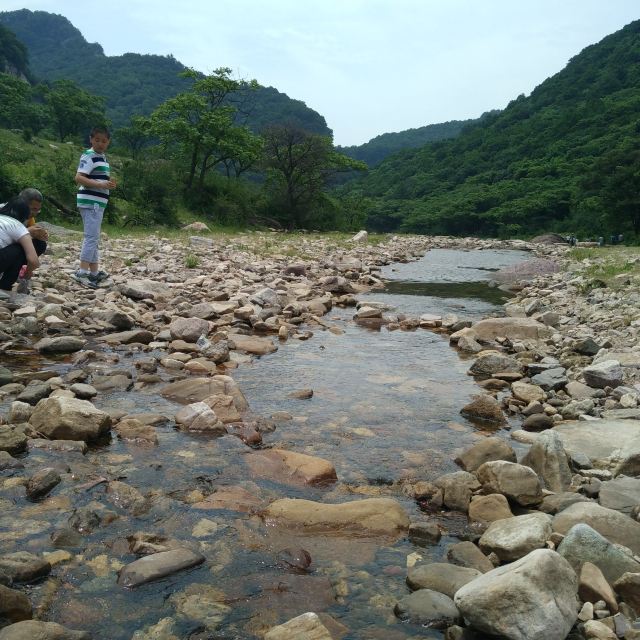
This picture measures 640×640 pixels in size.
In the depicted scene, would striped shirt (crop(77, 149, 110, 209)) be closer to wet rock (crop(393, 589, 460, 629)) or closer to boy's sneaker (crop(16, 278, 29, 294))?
boy's sneaker (crop(16, 278, 29, 294))

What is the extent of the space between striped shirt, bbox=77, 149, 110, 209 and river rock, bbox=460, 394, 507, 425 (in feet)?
20.9

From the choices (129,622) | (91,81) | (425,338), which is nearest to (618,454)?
(129,622)

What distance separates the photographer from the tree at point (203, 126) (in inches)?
1216

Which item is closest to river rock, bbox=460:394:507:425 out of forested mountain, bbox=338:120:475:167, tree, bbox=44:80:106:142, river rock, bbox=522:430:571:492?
river rock, bbox=522:430:571:492

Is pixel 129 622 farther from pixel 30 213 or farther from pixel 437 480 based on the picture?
pixel 30 213

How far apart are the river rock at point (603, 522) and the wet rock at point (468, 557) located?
0.49 meters

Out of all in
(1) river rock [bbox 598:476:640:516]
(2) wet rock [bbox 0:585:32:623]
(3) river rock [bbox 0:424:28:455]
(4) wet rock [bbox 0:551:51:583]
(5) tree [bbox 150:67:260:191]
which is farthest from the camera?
(5) tree [bbox 150:67:260:191]

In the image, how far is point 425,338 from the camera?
353 inches

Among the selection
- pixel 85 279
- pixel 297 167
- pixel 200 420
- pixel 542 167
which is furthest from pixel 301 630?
pixel 542 167

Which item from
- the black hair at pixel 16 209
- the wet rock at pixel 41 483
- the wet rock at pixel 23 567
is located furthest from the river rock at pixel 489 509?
the black hair at pixel 16 209

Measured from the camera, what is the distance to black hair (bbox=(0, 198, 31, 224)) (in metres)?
7.19

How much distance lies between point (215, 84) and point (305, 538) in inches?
1302

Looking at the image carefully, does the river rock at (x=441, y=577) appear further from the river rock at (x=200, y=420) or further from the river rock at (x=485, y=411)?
the river rock at (x=485, y=411)

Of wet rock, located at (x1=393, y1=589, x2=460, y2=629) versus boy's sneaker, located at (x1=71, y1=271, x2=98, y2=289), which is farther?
boy's sneaker, located at (x1=71, y1=271, x2=98, y2=289)
